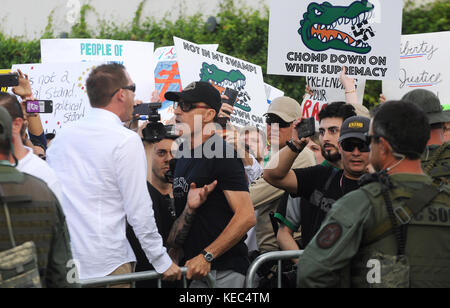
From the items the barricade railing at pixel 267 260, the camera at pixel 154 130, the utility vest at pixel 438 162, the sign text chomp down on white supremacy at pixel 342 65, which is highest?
the sign text chomp down on white supremacy at pixel 342 65

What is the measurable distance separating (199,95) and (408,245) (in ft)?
6.49

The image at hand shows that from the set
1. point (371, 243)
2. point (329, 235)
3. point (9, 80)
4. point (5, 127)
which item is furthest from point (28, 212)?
point (9, 80)

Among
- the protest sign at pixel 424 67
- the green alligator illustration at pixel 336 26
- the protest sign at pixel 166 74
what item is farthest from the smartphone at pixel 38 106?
the protest sign at pixel 424 67

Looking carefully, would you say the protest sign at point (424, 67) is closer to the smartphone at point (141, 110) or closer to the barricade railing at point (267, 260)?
the smartphone at point (141, 110)

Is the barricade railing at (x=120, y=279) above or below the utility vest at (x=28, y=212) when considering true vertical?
below

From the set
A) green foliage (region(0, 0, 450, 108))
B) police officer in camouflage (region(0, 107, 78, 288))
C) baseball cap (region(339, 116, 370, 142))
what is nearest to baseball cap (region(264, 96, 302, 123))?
baseball cap (region(339, 116, 370, 142))

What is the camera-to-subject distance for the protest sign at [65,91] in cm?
648

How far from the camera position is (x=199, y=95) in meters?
4.39

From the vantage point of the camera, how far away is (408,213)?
2.83m

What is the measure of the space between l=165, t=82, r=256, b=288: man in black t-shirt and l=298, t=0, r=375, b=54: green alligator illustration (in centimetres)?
194

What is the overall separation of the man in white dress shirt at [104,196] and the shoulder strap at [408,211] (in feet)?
4.61

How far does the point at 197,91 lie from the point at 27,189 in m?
1.78

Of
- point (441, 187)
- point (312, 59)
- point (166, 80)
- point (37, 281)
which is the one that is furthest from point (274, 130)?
point (37, 281)

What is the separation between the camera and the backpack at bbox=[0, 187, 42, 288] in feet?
8.87
